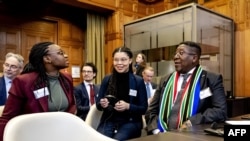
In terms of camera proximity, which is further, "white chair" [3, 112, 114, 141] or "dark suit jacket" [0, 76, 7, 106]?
"dark suit jacket" [0, 76, 7, 106]

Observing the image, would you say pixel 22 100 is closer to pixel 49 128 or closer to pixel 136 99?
pixel 49 128

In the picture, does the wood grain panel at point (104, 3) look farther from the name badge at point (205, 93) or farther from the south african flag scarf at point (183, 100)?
the name badge at point (205, 93)

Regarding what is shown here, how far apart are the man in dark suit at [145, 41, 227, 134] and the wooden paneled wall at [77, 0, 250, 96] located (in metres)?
3.68

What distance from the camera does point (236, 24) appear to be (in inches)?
207

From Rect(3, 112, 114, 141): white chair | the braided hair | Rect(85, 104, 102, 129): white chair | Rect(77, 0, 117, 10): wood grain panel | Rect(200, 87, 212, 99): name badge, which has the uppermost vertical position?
Rect(77, 0, 117, 10): wood grain panel

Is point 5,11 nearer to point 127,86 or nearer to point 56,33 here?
point 56,33

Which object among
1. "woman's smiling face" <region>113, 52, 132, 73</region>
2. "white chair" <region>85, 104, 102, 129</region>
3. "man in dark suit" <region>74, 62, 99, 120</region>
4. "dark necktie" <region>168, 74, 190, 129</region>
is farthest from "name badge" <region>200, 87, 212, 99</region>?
"man in dark suit" <region>74, 62, 99, 120</region>

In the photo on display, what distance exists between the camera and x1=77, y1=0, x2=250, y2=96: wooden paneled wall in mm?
5121

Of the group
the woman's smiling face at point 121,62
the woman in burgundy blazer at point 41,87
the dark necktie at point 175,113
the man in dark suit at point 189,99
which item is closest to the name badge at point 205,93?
the man in dark suit at point 189,99

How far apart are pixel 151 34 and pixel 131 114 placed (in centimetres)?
358

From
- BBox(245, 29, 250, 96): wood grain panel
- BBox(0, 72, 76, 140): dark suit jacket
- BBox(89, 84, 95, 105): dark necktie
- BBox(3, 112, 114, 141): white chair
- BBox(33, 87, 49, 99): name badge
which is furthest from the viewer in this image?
BBox(245, 29, 250, 96): wood grain panel

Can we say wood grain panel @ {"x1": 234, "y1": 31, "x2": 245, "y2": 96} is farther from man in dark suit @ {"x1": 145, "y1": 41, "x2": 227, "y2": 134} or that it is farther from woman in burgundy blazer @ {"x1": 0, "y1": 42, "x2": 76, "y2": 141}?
woman in burgundy blazer @ {"x1": 0, "y1": 42, "x2": 76, "y2": 141}

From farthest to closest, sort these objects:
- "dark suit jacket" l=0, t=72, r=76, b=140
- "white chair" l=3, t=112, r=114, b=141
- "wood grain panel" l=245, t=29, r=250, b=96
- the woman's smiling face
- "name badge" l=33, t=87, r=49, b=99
Result: 1. "wood grain panel" l=245, t=29, r=250, b=96
2. the woman's smiling face
3. "name badge" l=33, t=87, r=49, b=99
4. "dark suit jacket" l=0, t=72, r=76, b=140
5. "white chair" l=3, t=112, r=114, b=141

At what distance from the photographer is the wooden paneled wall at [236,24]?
5.12 metres
